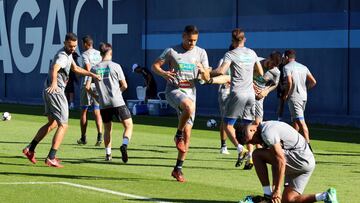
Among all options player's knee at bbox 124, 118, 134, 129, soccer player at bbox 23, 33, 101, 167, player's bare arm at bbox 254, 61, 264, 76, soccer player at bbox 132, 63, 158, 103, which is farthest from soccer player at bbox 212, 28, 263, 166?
soccer player at bbox 132, 63, 158, 103

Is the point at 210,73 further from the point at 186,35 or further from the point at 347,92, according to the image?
the point at 347,92

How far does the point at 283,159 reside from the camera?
11711 mm

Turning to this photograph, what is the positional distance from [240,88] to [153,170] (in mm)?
1963

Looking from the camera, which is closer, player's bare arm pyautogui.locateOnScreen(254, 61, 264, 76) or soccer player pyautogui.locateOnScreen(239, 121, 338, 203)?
soccer player pyautogui.locateOnScreen(239, 121, 338, 203)

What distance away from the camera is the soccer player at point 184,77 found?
15500 mm

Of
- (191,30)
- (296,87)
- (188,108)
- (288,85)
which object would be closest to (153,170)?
(188,108)

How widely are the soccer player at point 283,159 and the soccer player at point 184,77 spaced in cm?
331

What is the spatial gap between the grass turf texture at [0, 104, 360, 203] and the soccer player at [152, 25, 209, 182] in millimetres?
811

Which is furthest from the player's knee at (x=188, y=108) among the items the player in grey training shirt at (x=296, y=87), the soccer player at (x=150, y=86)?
the soccer player at (x=150, y=86)

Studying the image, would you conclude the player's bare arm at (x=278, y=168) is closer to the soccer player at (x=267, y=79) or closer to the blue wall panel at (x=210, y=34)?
the soccer player at (x=267, y=79)

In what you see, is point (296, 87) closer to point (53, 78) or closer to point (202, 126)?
point (53, 78)

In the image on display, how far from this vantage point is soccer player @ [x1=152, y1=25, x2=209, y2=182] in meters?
15.5

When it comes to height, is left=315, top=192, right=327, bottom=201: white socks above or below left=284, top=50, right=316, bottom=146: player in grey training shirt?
below

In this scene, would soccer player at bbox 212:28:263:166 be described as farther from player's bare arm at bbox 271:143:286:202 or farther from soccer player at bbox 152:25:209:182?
player's bare arm at bbox 271:143:286:202
